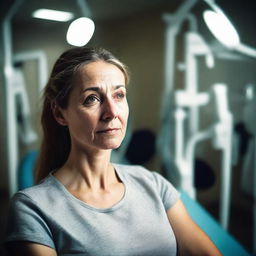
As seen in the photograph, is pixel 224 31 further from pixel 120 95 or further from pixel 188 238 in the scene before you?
pixel 188 238

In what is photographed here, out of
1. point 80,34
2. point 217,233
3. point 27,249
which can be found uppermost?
point 80,34

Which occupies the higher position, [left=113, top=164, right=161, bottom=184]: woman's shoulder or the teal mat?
[left=113, top=164, right=161, bottom=184]: woman's shoulder

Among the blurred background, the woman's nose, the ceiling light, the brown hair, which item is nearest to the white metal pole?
the blurred background

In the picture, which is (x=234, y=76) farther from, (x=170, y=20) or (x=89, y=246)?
(x=89, y=246)

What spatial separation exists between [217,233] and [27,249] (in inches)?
26.8

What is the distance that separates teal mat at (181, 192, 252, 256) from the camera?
99 cm

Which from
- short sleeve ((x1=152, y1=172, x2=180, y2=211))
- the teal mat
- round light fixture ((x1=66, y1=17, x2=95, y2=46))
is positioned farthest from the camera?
round light fixture ((x1=66, y1=17, x2=95, y2=46))

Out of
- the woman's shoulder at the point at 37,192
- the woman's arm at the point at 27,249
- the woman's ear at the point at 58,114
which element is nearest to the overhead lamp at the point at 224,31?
the woman's ear at the point at 58,114

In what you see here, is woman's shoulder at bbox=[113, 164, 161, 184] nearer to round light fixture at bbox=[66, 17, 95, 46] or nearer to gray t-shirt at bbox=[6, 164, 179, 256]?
gray t-shirt at bbox=[6, 164, 179, 256]

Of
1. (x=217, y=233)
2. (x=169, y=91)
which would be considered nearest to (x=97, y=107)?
(x=217, y=233)

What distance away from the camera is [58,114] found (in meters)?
0.83

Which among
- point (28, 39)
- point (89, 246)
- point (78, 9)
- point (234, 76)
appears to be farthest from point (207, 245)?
point (28, 39)

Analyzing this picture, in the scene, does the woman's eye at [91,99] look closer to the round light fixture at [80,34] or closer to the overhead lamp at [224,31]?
the round light fixture at [80,34]

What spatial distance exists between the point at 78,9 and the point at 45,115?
1334 millimetres
